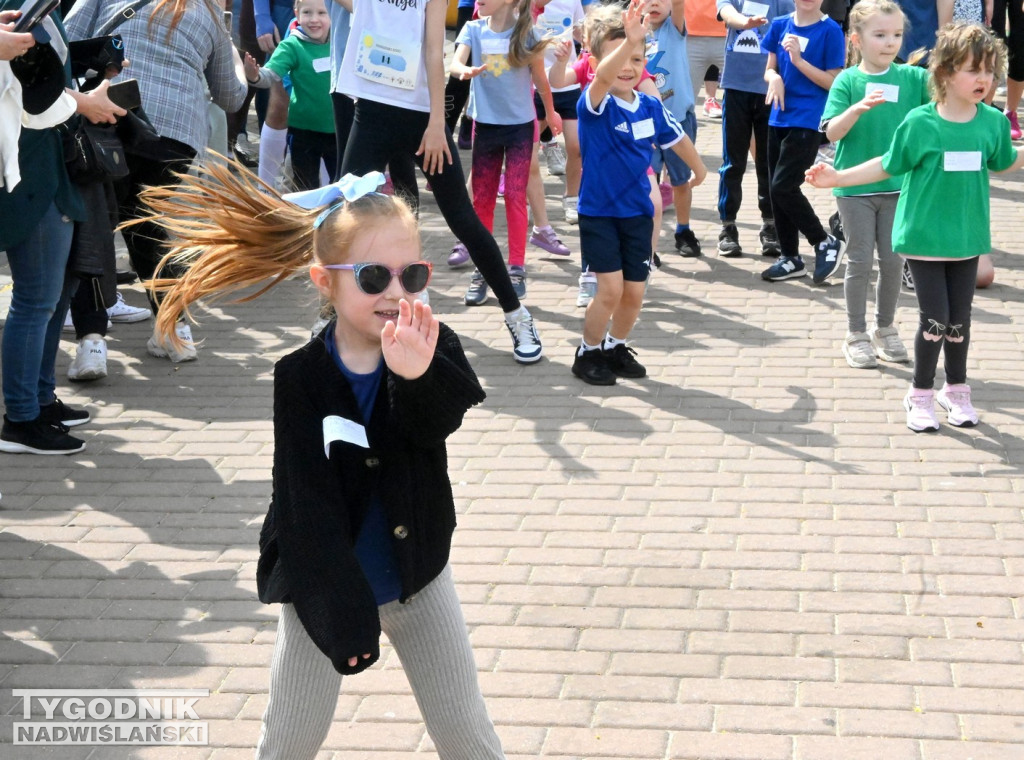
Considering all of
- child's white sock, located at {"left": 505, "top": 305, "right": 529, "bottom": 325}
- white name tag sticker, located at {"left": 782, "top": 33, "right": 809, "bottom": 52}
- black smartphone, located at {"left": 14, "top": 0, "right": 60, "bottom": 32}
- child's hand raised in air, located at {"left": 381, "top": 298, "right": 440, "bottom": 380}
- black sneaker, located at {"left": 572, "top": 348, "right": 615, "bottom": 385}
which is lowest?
black sneaker, located at {"left": 572, "top": 348, "right": 615, "bottom": 385}

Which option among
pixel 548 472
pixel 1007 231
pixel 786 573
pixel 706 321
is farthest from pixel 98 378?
pixel 1007 231

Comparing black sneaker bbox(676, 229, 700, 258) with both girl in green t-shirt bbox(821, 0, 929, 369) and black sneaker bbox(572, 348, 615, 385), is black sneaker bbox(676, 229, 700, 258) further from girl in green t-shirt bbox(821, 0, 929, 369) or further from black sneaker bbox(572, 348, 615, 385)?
black sneaker bbox(572, 348, 615, 385)

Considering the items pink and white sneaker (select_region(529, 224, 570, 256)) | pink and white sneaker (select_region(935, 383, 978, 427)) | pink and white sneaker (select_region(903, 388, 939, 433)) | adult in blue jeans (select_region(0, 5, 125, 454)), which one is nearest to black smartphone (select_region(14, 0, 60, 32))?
adult in blue jeans (select_region(0, 5, 125, 454))

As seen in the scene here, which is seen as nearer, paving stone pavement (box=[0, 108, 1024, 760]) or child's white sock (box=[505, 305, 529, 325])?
paving stone pavement (box=[0, 108, 1024, 760])

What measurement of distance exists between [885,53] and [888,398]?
1871mm

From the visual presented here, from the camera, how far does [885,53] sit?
7.06 meters

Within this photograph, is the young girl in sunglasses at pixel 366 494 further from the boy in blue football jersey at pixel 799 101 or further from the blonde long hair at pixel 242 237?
the boy in blue football jersey at pixel 799 101

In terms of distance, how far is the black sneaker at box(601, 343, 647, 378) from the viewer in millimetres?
7043

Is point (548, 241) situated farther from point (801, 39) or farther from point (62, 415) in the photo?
point (62, 415)

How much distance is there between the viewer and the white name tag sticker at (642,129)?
22.1ft

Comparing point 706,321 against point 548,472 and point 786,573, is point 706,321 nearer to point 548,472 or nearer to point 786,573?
point 548,472

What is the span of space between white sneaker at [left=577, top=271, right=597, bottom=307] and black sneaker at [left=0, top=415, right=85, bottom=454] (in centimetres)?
332

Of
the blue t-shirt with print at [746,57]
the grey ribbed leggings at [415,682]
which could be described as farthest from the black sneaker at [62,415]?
the blue t-shirt with print at [746,57]

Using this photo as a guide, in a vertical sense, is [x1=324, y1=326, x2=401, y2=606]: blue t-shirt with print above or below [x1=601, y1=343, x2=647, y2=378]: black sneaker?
above
